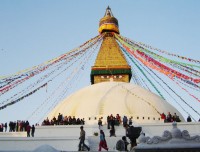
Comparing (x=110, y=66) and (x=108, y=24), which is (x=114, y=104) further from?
(x=108, y=24)

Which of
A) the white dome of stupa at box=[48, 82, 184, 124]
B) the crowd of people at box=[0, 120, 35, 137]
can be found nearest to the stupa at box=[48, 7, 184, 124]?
the white dome of stupa at box=[48, 82, 184, 124]

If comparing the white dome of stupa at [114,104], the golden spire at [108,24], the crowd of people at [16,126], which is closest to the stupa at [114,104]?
the white dome of stupa at [114,104]

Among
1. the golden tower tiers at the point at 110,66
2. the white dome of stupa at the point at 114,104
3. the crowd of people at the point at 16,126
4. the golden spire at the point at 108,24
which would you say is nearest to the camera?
the crowd of people at the point at 16,126

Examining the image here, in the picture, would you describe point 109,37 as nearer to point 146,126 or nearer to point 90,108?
point 90,108

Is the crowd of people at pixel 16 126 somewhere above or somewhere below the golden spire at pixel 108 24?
below

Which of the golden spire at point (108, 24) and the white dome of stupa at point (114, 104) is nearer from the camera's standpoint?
the white dome of stupa at point (114, 104)

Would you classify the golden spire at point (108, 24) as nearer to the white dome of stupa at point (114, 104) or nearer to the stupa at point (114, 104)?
the stupa at point (114, 104)

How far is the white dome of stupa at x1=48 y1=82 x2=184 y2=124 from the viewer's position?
17.5 meters

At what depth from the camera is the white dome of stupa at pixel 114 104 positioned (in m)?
17.5

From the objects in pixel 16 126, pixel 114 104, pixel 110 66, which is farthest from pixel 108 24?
pixel 16 126

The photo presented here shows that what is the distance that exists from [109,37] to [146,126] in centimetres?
1299

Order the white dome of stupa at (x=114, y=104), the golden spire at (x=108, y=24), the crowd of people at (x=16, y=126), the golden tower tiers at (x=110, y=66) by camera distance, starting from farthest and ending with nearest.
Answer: the golden spire at (x=108, y=24), the golden tower tiers at (x=110, y=66), the white dome of stupa at (x=114, y=104), the crowd of people at (x=16, y=126)

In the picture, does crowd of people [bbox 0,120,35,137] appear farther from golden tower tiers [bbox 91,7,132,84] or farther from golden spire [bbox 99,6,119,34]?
golden spire [bbox 99,6,119,34]

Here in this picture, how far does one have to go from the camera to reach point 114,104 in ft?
59.1
